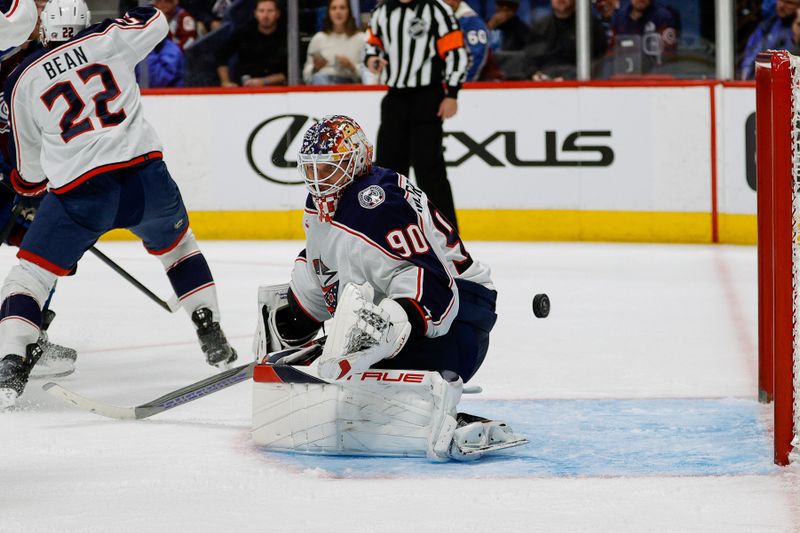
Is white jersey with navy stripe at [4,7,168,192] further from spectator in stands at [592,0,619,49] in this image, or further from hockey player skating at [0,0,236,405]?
spectator in stands at [592,0,619,49]

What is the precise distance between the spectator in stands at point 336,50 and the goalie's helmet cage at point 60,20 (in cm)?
373

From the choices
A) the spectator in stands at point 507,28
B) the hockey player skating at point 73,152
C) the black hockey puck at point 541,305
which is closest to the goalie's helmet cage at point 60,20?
the hockey player skating at point 73,152

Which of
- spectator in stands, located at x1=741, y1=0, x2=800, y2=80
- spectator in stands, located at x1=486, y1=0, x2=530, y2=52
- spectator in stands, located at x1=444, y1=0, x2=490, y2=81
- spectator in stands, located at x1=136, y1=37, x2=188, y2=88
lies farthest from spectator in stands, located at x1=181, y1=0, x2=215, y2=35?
spectator in stands, located at x1=741, y1=0, x2=800, y2=80

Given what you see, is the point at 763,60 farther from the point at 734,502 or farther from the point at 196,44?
the point at 196,44

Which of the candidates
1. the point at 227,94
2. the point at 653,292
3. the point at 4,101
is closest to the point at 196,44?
the point at 227,94

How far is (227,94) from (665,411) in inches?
174

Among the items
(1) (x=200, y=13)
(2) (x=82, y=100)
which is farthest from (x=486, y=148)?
(2) (x=82, y=100)

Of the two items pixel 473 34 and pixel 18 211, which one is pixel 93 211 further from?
pixel 473 34

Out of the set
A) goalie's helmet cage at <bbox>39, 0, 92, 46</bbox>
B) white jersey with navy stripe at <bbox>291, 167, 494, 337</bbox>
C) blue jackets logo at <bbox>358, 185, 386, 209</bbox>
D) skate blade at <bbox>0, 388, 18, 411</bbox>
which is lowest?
skate blade at <bbox>0, 388, 18, 411</bbox>

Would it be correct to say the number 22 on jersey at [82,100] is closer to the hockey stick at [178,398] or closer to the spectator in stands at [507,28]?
the hockey stick at [178,398]

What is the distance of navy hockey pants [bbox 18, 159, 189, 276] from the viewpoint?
3537 millimetres

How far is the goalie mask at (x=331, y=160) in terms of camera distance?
2832 millimetres

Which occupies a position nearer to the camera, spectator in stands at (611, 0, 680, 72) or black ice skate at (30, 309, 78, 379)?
black ice skate at (30, 309, 78, 379)

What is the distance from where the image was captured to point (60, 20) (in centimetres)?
359
